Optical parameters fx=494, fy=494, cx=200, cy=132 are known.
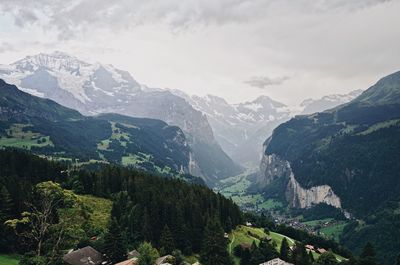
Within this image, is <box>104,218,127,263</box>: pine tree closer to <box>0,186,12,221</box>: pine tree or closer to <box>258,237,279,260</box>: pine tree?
<box>0,186,12,221</box>: pine tree

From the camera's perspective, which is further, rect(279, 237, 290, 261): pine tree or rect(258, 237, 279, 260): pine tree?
rect(279, 237, 290, 261): pine tree

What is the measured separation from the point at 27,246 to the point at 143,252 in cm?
2192

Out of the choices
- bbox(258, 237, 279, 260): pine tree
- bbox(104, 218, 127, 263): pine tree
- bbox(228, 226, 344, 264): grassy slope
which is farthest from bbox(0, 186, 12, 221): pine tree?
bbox(258, 237, 279, 260): pine tree

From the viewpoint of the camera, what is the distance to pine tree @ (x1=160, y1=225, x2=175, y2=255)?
380 ft

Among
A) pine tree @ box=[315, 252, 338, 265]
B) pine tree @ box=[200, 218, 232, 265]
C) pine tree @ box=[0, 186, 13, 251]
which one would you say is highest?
pine tree @ box=[0, 186, 13, 251]

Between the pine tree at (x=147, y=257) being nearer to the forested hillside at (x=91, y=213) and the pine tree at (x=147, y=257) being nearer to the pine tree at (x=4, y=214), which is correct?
the forested hillside at (x=91, y=213)

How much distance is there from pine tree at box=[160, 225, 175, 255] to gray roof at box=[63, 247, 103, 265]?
1877 cm

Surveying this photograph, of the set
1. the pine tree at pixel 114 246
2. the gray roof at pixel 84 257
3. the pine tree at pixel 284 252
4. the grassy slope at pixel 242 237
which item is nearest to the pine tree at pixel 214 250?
the grassy slope at pixel 242 237

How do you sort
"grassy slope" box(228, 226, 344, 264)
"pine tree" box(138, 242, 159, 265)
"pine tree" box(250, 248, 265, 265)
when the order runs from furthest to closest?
"grassy slope" box(228, 226, 344, 264), "pine tree" box(250, 248, 265, 265), "pine tree" box(138, 242, 159, 265)

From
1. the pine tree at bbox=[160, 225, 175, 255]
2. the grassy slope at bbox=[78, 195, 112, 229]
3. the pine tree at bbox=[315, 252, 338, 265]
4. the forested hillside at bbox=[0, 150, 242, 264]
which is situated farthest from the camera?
the pine tree at bbox=[315, 252, 338, 265]

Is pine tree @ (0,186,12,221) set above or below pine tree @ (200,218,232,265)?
above

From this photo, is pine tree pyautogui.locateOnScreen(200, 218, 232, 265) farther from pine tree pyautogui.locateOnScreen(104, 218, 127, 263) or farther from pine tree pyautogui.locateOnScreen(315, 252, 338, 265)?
pine tree pyautogui.locateOnScreen(315, 252, 338, 265)

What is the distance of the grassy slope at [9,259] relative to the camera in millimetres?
86625

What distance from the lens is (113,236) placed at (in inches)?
3986
